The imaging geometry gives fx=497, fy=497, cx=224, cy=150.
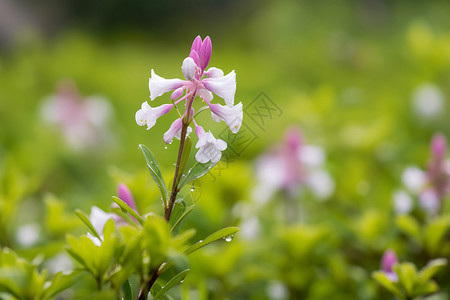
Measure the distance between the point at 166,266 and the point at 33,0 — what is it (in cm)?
521

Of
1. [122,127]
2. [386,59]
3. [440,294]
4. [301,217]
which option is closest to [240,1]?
[386,59]

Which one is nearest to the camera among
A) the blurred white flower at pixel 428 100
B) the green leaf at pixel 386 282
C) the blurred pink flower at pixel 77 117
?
the green leaf at pixel 386 282

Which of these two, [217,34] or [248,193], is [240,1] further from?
[248,193]

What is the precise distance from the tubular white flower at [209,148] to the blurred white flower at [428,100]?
1.22m

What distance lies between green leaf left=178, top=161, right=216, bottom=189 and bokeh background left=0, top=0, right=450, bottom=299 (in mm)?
59

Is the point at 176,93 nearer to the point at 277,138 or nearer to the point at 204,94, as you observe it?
the point at 204,94

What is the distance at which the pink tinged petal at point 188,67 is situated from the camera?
55 centimetres

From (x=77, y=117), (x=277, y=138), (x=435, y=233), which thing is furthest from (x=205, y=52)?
(x=77, y=117)

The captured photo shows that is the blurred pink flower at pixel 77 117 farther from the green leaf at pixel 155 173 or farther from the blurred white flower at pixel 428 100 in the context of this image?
the green leaf at pixel 155 173

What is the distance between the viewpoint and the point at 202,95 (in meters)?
0.58

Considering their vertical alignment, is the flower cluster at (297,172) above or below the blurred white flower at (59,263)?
above

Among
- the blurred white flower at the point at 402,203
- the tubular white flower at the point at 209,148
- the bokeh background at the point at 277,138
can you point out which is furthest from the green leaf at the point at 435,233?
the tubular white flower at the point at 209,148

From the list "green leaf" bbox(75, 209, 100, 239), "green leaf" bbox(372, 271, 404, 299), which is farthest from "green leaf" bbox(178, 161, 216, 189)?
"green leaf" bbox(372, 271, 404, 299)

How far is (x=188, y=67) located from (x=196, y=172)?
0.12 metres
